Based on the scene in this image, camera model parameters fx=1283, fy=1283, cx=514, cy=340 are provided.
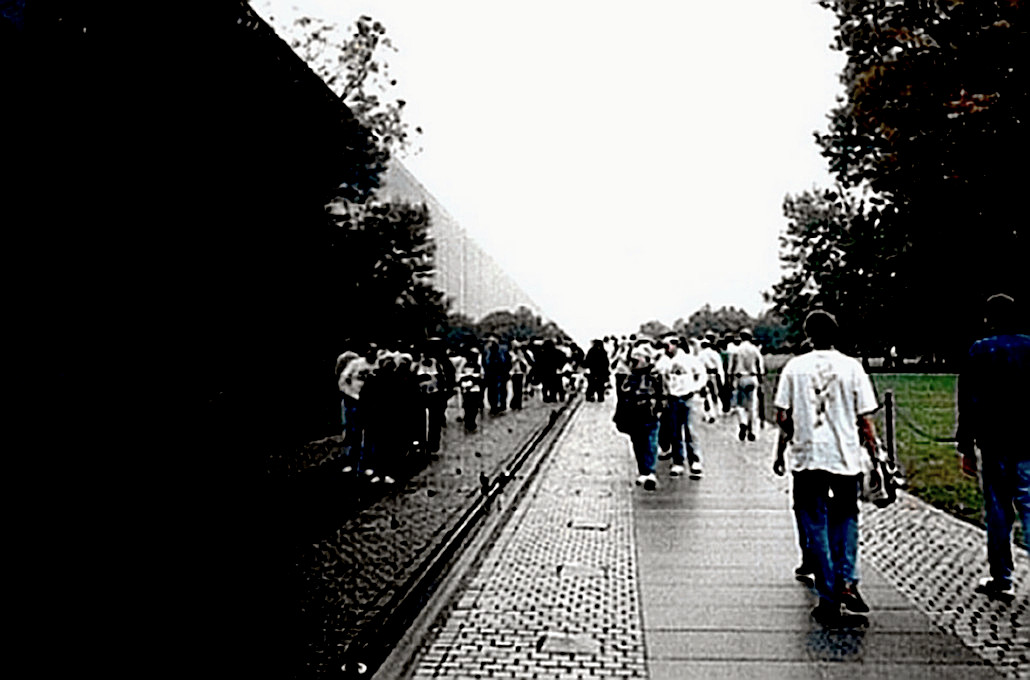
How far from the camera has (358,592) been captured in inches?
341

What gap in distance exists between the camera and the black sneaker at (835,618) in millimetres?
7418

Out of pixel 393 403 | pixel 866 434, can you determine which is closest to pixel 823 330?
pixel 866 434

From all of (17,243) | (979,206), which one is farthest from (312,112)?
(979,206)

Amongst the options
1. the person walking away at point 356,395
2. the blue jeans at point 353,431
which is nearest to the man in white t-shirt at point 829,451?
the person walking away at point 356,395

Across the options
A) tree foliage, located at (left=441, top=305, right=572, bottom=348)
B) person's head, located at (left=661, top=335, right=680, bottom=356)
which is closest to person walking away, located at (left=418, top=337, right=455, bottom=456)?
person's head, located at (left=661, top=335, right=680, bottom=356)

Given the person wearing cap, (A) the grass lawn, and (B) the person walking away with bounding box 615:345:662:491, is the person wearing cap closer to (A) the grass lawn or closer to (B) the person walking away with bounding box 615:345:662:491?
(A) the grass lawn

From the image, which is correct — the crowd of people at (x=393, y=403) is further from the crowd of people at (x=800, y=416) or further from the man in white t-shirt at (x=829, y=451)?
the man in white t-shirt at (x=829, y=451)

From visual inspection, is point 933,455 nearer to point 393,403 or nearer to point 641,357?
point 641,357

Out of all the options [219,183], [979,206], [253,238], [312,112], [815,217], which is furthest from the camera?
[815,217]

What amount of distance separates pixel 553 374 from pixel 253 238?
30017 millimetres

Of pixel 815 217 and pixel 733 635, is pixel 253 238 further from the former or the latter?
pixel 815 217

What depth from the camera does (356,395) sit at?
51.4 ft

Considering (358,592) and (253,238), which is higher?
(253,238)

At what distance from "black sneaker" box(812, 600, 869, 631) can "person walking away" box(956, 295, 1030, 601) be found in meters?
1.08
